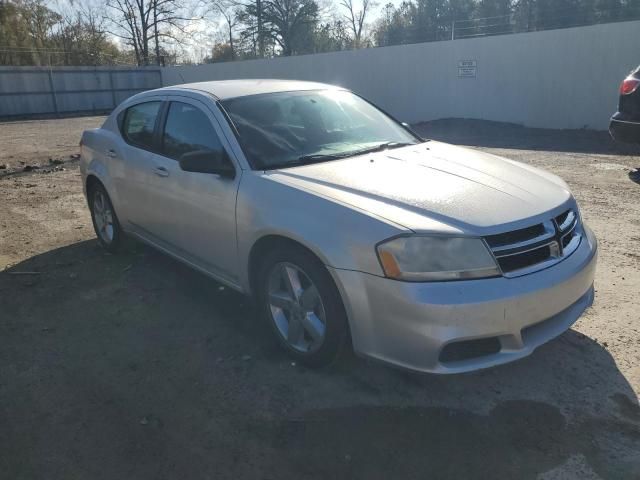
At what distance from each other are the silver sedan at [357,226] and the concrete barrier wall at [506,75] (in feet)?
37.8

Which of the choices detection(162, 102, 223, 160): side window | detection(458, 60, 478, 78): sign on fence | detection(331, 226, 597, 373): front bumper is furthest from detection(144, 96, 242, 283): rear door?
detection(458, 60, 478, 78): sign on fence

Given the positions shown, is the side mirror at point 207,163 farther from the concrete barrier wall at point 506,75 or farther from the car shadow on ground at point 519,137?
the concrete barrier wall at point 506,75

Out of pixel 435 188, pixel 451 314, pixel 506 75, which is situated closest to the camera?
pixel 451 314

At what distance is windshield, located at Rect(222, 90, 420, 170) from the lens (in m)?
3.50

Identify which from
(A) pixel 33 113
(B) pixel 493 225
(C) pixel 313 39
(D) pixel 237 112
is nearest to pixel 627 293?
(B) pixel 493 225

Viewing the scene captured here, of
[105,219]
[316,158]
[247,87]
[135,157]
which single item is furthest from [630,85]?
[105,219]

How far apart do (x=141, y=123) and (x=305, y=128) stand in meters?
1.68

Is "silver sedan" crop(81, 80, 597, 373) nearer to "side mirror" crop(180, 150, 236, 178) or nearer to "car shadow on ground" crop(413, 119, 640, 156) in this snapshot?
"side mirror" crop(180, 150, 236, 178)

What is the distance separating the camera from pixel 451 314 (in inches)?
96.9

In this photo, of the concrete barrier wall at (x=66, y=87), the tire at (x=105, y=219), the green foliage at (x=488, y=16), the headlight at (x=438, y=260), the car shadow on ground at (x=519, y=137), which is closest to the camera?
the headlight at (x=438, y=260)

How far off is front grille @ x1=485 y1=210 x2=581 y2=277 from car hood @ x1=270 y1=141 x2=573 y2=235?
0.07m

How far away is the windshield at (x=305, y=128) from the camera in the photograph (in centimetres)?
350

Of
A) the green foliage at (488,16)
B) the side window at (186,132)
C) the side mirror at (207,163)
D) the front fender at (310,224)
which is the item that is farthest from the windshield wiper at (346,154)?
the green foliage at (488,16)

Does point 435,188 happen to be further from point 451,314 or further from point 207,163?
point 207,163
